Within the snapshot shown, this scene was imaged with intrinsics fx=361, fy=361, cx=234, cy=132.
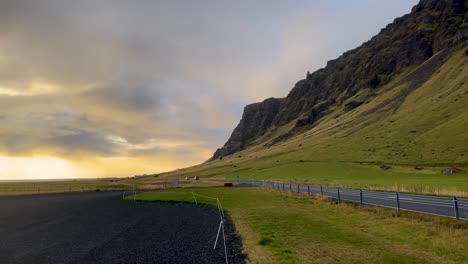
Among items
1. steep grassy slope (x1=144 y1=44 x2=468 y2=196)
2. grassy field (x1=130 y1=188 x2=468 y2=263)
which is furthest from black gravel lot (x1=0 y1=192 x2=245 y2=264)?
steep grassy slope (x1=144 y1=44 x2=468 y2=196)

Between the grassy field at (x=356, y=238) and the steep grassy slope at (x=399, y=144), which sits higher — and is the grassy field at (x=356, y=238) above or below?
below

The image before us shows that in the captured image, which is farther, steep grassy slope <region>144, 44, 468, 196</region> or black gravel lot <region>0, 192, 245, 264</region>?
steep grassy slope <region>144, 44, 468, 196</region>

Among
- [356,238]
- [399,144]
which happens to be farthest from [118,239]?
[399,144]

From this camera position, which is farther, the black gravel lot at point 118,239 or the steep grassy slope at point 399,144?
the steep grassy slope at point 399,144

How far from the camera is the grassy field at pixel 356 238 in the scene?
16.2m

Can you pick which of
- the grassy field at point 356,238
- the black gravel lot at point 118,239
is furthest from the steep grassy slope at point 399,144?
the black gravel lot at point 118,239

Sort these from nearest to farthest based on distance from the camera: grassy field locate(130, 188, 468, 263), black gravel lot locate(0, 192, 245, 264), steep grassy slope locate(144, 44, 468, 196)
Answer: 1. grassy field locate(130, 188, 468, 263)
2. black gravel lot locate(0, 192, 245, 264)
3. steep grassy slope locate(144, 44, 468, 196)

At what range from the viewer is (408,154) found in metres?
108

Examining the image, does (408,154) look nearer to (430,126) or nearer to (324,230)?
(430,126)

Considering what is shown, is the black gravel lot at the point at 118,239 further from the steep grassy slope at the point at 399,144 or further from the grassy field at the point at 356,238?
the steep grassy slope at the point at 399,144

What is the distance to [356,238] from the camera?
2019 centimetres

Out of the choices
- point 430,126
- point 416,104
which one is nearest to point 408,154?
point 430,126

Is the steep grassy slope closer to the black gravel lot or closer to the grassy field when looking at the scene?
the grassy field

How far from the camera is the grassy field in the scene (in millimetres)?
16172
